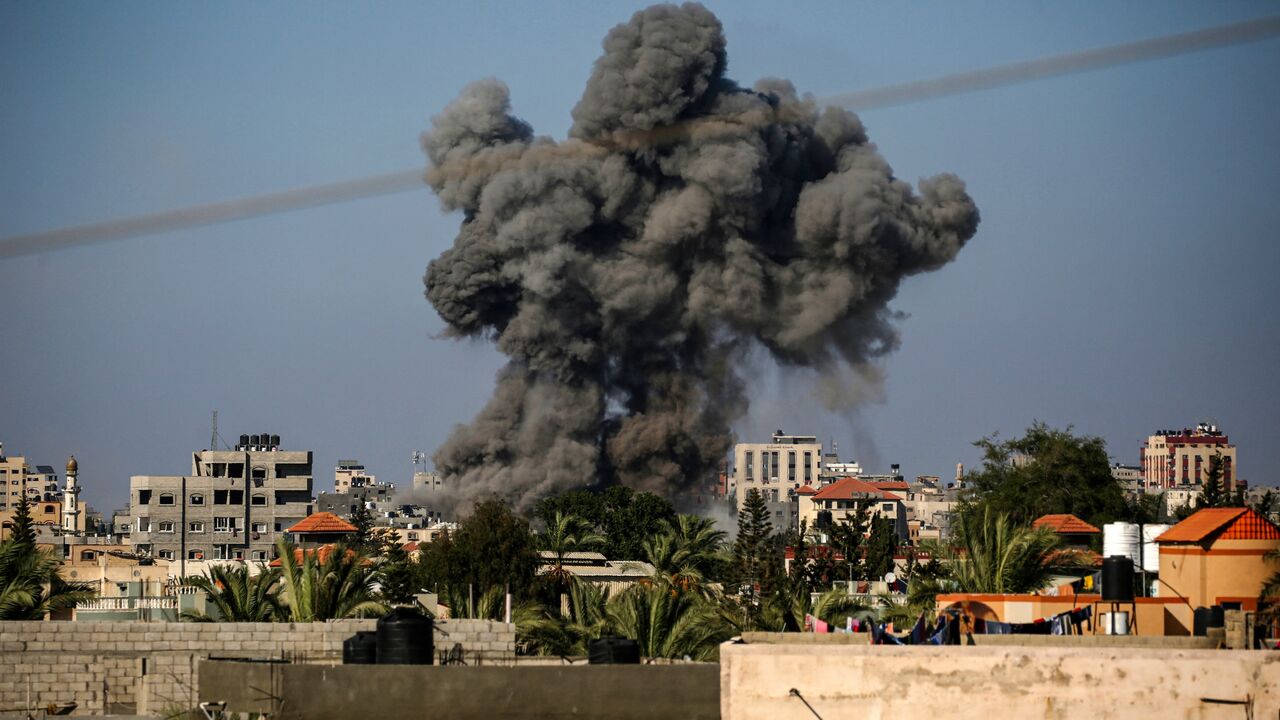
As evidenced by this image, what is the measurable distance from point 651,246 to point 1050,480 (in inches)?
1233

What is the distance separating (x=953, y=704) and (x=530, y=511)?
76645mm

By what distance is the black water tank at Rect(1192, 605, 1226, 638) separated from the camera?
2121cm

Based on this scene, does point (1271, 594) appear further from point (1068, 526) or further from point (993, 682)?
point (1068, 526)

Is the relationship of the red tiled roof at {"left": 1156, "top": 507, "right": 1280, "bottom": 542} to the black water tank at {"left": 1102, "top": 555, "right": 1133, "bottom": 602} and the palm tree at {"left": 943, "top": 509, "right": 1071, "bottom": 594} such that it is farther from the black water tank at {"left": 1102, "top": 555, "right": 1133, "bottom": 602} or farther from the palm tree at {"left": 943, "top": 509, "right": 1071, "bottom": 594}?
the black water tank at {"left": 1102, "top": 555, "right": 1133, "bottom": 602}

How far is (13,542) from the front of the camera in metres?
32.6

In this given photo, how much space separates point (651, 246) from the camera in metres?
99.9

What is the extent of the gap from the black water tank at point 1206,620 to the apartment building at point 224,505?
252ft

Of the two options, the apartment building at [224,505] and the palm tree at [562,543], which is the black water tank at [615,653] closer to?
the palm tree at [562,543]

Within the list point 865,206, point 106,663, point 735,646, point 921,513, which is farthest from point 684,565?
point 921,513

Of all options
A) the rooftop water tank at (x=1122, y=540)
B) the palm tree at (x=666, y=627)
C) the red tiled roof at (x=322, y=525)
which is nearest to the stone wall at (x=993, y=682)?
the palm tree at (x=666, y=627)

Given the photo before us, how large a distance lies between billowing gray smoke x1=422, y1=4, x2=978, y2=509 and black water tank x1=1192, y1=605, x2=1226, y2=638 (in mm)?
73910

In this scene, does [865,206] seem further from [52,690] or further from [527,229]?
[52,690]

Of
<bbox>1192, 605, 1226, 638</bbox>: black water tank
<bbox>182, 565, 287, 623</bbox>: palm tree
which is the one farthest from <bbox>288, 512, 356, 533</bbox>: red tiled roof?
<bbox>1192, 605, 1226, 638</bbox>: black water tank

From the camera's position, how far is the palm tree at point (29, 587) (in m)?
30.6
